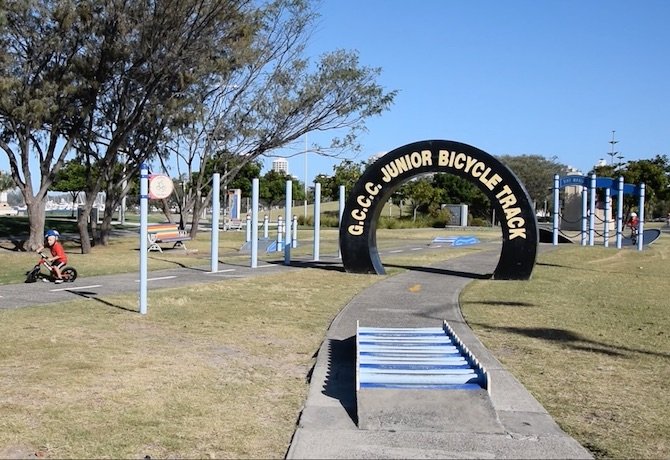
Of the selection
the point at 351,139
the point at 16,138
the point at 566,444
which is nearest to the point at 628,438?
the point at 566,444

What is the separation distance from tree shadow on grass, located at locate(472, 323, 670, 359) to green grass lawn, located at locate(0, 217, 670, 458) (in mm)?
31

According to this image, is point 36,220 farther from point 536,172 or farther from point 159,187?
point 536,172

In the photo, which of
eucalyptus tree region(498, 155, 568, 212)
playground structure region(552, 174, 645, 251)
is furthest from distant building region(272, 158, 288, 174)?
playground structure region(552, 174, 645, 251)

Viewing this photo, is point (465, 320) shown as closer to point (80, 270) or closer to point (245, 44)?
point (80, 270)

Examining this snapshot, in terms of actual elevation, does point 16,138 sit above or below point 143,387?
above

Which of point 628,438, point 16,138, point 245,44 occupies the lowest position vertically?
point 628,438

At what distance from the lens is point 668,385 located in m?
7.28

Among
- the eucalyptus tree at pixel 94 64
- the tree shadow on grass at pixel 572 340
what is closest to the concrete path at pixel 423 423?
the tree shadow on grass at pixel 572 340

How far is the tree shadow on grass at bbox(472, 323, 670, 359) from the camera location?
892 centimetres

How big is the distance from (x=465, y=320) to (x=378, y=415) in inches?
230

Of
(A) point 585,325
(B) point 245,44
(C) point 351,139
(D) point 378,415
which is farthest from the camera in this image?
(C) point 351,139

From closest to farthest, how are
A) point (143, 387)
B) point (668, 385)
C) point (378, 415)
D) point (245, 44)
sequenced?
point (378, 415), point (143, 387), point (668, 385), point (245, 44)

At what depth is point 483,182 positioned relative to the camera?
17.5m

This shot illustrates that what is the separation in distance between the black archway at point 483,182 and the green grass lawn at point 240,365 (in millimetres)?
1966
